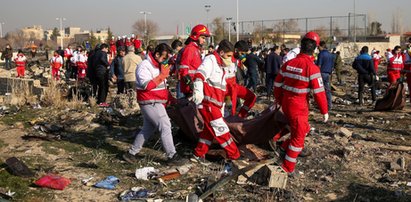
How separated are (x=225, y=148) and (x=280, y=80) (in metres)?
1.17

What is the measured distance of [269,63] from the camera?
12477 millimetres

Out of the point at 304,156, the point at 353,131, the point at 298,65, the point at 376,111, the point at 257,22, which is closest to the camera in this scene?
the point at 298,65

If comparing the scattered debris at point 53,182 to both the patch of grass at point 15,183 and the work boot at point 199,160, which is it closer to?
the patch of grass at point 15,183

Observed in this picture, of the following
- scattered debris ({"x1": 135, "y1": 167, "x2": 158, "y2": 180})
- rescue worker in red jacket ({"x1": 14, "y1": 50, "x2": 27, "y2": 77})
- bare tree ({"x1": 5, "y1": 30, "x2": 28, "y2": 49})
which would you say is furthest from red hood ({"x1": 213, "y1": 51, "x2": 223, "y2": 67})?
bare tree ({"x1": 5, "y1": 30, "x2": 28, "y2": 49})

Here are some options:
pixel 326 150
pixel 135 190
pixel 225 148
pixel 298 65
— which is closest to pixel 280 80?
pixel 298 65

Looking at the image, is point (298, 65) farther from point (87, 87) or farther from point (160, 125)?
point (87, 87)

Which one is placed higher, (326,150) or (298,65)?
(298,65)

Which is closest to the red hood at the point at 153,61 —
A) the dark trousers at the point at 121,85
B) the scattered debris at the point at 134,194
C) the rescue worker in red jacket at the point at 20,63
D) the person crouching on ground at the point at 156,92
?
the person crouching on ground at the point at 156,92

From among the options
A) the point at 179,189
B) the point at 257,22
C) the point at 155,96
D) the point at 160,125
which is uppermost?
the point at 257,22

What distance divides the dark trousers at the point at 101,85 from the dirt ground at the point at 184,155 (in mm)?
1323

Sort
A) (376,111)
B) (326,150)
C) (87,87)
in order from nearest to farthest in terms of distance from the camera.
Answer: (326,150) → (376,111) → (87,87)

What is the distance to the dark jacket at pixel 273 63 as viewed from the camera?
486 inches

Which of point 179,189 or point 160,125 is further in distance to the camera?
point 160,125

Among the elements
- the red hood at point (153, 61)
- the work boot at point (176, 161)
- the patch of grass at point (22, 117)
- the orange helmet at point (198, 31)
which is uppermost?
→ the orange helmet at point (198, 31)
